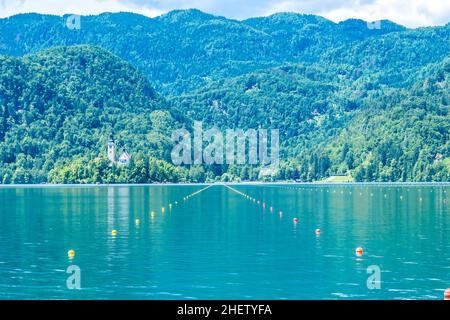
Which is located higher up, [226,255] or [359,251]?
[359,251]

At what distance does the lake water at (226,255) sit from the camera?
49969 millimetres

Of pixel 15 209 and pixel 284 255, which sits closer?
pixel 284 255

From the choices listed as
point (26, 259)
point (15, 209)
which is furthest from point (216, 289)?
point (15, 209)

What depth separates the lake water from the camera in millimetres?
49969

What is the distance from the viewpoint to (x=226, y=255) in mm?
65750

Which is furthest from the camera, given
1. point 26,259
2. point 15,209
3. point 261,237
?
point 15,209

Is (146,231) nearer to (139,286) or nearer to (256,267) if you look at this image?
(256,267)

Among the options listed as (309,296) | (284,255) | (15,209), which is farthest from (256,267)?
(15,209)

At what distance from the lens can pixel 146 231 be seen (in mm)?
86312

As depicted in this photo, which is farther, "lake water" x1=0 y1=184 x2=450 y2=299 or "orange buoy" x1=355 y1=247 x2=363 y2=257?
"orange buoy" x1=355 y1=247 x2=363 y2=257

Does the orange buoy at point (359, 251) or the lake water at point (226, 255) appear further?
the orange buoy at point (359, 251)

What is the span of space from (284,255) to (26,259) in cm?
1925

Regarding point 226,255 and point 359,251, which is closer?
point 359,251
